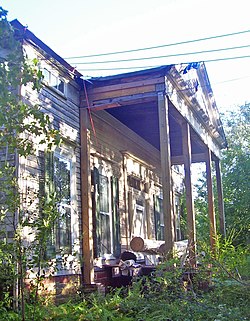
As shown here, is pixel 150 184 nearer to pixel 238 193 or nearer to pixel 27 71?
pixel 238 193

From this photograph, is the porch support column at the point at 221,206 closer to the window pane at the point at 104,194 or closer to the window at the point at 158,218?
the window at the point at 158,218

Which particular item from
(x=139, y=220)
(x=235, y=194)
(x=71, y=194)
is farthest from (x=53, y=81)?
(x=235, y=194)

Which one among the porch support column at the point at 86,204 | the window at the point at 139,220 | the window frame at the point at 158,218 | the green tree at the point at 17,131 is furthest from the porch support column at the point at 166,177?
the window frame at the point at 158,218

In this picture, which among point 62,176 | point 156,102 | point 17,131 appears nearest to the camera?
point 17,131

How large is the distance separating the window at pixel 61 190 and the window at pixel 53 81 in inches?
50.5

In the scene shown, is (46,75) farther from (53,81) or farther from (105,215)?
(105,215)

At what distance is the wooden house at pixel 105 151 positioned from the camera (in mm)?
Answer: 8180

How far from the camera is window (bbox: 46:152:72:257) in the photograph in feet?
26.0

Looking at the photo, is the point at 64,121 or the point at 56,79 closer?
the point at 56,79

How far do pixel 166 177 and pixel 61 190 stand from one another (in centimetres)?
192

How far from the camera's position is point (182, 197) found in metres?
18.5

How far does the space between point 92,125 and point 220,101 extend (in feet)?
86.5

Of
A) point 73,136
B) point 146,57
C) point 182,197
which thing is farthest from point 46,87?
point 182,197

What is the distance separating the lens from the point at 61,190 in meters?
8.24
